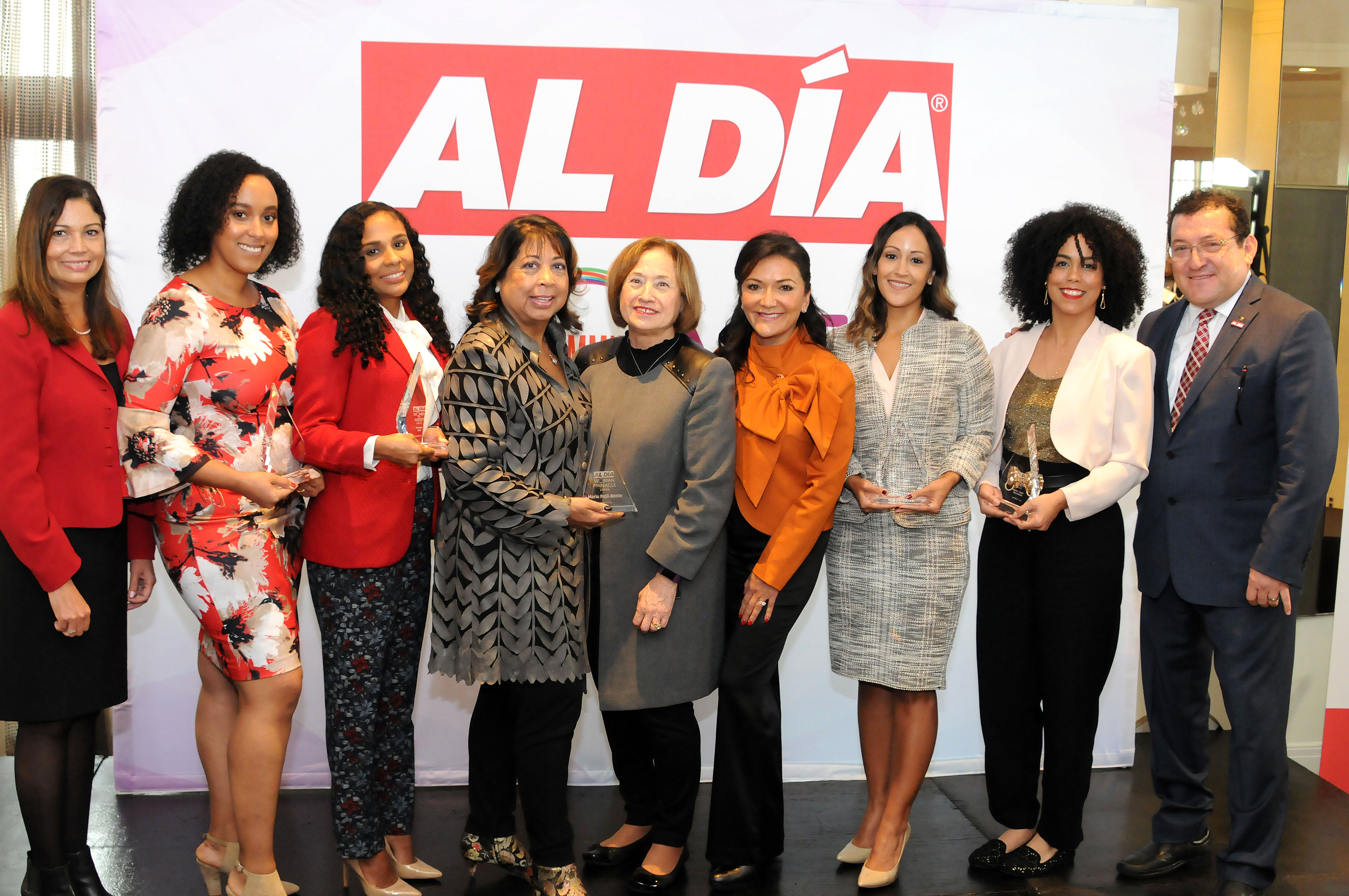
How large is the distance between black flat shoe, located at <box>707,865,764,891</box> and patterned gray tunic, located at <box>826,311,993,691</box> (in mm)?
704

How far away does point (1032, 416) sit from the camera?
2.99 meters

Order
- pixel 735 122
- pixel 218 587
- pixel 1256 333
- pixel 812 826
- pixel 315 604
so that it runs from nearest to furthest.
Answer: pixel 218 587 < pixel 315 604 < pixel 1256 333 < pixel 812 826 < pixel 735 122

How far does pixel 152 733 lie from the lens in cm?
380

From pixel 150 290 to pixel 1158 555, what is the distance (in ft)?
12.5

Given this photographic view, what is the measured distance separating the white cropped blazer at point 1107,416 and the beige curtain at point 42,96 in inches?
152

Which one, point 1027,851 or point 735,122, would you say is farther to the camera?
point 735,122

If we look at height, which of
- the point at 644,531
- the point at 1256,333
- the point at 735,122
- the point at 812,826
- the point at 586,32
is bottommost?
Result: the point at 812,826

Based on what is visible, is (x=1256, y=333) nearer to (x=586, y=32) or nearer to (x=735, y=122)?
(x=735, y=122)

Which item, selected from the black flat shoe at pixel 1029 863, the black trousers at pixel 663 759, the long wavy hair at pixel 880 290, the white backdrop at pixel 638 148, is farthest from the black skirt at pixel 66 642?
the black flat shoe at pixel 1029 863

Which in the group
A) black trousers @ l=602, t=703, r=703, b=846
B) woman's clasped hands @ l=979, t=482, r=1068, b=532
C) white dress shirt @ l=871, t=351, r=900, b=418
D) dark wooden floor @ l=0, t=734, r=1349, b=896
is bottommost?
dark wooden floor @ l=0, t=734, r=1349, b=896

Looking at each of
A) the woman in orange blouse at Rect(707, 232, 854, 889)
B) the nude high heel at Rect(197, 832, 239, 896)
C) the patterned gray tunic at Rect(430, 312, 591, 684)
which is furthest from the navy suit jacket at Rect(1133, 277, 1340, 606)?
the nude high heel at Rect(197, 832, 239, 896)

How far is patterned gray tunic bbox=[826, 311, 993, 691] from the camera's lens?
2934mm

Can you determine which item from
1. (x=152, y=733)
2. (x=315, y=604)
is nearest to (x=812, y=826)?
(x=315, y=604)

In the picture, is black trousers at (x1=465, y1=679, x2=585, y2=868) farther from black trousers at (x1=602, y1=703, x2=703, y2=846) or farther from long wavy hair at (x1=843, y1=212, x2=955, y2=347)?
long wavy hair at (x1=843, y1=212, x2=955, y2=347)
